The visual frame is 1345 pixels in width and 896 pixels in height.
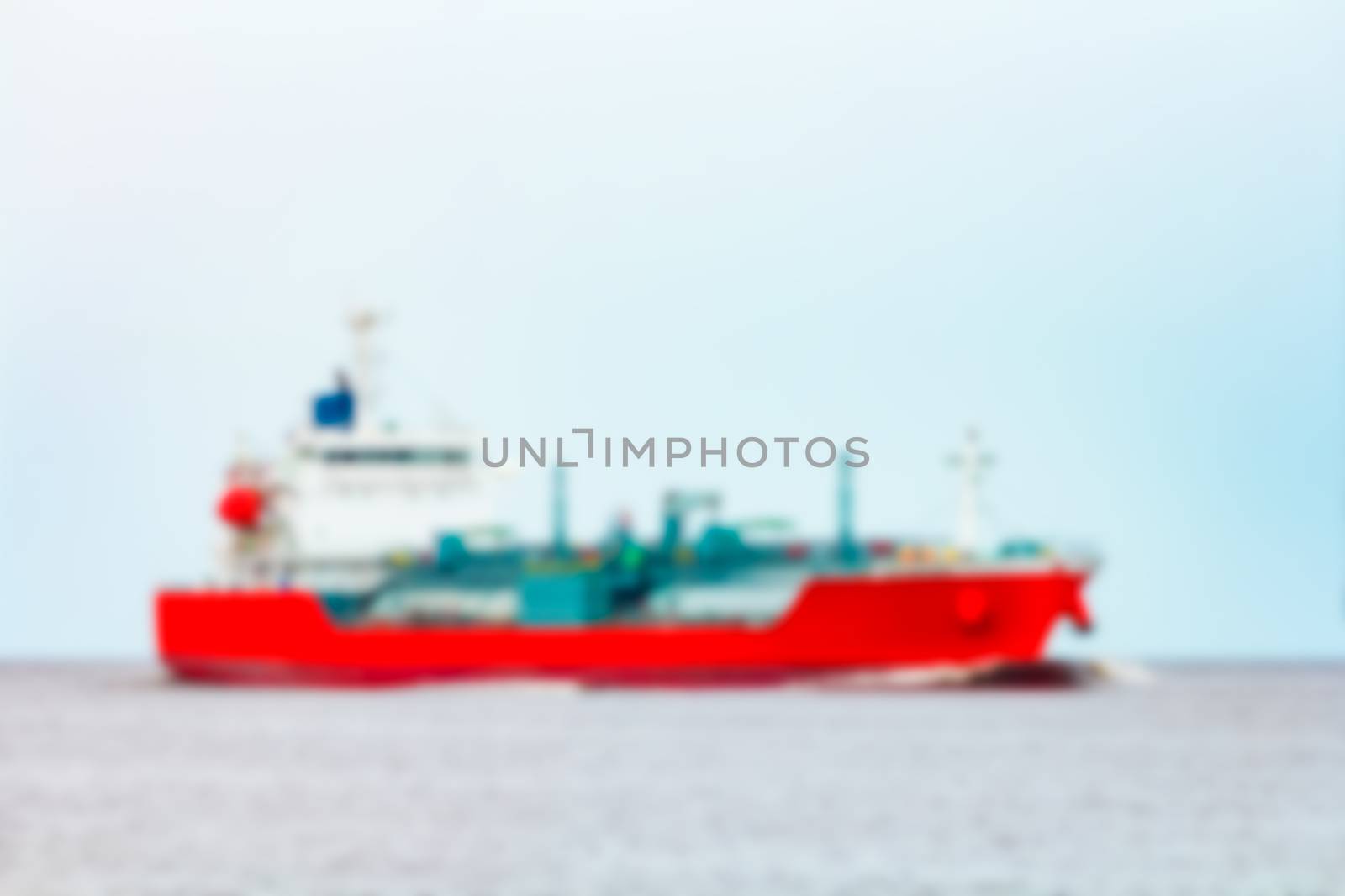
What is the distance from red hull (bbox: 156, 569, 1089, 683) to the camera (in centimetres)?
2786

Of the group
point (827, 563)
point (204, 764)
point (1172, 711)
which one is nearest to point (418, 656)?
point (827, 563)

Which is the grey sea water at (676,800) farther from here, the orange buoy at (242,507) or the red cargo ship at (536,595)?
the orange buoy at (242,507)

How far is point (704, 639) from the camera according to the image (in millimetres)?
28844

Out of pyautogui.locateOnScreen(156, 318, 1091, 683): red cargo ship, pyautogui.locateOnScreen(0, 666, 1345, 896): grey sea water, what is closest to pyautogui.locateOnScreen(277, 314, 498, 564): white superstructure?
pyautogui.locateOnScreen(156, 318, 1091, 683): red cargo ship

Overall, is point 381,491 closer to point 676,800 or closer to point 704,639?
point 704,639

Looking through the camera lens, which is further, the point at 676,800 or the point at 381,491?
the point at 381,491

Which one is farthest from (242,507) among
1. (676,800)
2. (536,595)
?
(676,800)

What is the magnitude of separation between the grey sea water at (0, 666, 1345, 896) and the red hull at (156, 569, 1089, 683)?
60 centimetres

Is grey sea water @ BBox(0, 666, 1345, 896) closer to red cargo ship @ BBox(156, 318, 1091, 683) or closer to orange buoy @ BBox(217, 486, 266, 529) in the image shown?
red cargo ship @ BBox(156, 318, 1091, 683)

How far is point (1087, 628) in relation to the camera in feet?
93.2

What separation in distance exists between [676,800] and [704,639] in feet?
30.6

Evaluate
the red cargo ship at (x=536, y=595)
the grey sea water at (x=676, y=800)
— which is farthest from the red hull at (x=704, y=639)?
the grey sea water at (x=676, y=800)

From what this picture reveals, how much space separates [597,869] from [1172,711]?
18.3 metres

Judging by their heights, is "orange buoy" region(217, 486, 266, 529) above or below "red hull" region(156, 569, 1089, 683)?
above
